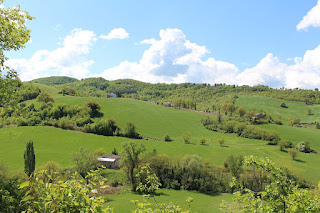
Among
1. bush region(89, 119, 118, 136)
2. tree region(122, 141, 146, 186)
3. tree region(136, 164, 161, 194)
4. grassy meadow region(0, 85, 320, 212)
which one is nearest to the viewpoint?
tree region(136, 164, 161, 194)

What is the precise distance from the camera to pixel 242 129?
97688 millimetres

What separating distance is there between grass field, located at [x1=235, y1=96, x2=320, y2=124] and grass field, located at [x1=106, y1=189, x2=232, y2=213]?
10515 cm

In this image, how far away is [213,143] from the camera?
85062 mm

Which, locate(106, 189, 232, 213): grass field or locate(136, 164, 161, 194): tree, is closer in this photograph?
locate(136, 164, 161, 194): tree

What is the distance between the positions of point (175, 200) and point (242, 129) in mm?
63987

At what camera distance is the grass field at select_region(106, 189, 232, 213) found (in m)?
39.6

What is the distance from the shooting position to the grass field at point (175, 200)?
1558 inches

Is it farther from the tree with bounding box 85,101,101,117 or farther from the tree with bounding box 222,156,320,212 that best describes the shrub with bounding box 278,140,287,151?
the tree with bounding box 85,101,101,117

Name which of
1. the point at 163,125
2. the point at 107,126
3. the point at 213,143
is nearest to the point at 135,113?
the point at 163,125

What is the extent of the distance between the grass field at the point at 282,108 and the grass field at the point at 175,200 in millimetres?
105148

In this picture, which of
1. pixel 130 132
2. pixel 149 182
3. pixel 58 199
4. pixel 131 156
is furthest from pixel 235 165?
pixel 58 199

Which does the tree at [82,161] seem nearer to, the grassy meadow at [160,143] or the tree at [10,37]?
the grassy meadow at [160,143]

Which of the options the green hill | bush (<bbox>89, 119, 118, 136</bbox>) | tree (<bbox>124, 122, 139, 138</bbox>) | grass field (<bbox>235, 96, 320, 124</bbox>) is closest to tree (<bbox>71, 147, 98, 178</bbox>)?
the green hill

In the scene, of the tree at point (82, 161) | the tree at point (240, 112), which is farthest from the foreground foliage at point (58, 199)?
the tree at point (240, 112)
